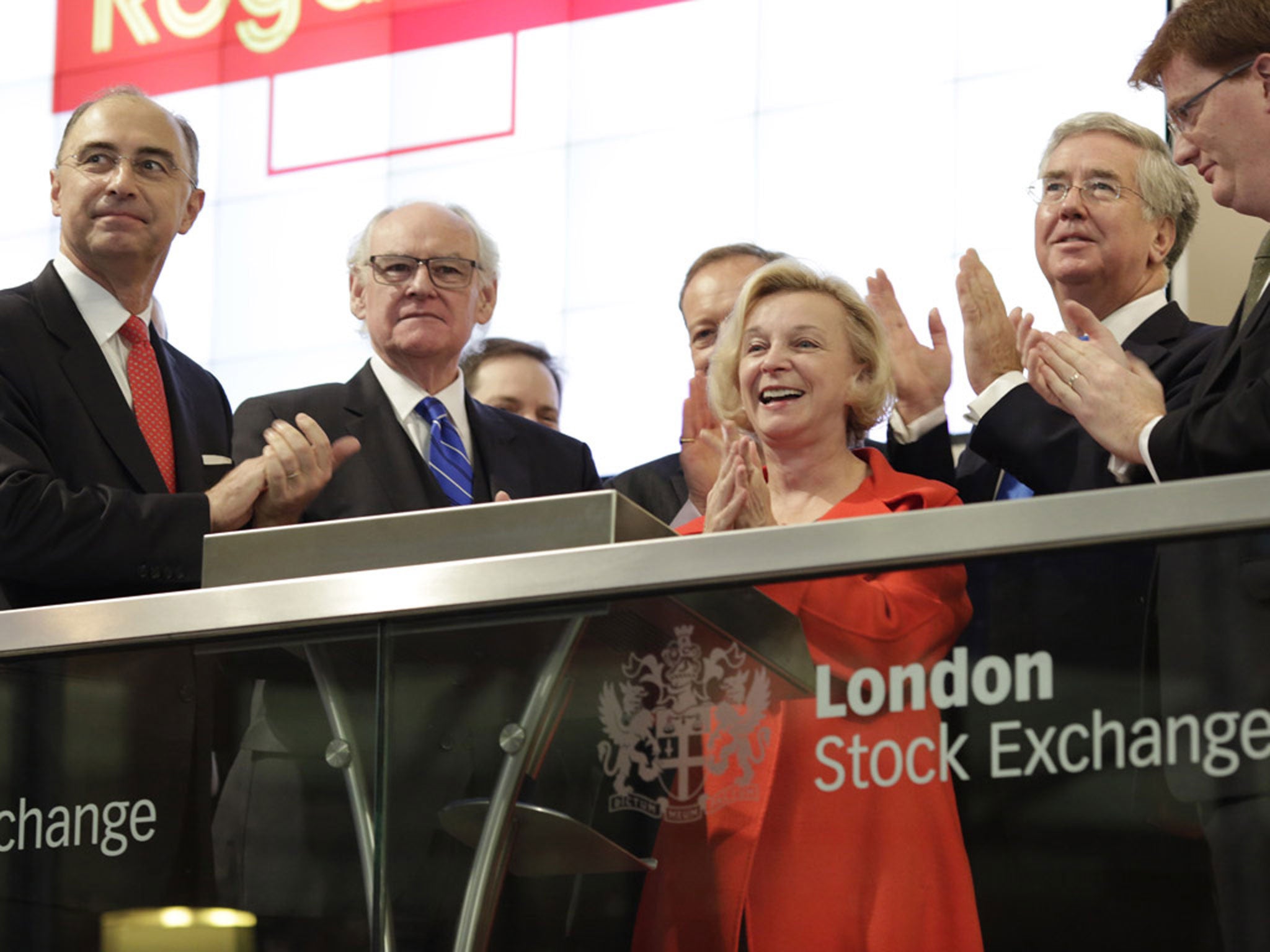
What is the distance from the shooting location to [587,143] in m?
4.75

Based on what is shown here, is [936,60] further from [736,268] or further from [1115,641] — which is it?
[1115,641]

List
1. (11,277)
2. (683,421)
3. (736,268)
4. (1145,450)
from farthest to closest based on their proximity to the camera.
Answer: (11,277)
(736,268)
(683,421)
(1145,450)

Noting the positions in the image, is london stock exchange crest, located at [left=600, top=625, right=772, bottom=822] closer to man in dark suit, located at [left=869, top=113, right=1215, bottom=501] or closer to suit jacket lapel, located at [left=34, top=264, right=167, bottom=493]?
man in dark suit, located at [left=869, top=113, right=1215, bottom=501]

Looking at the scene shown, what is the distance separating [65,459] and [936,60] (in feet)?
8.22

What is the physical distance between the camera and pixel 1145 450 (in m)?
1.96

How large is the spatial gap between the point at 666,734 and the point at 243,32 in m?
4.12

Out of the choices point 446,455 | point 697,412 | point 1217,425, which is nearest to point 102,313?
point 446,455

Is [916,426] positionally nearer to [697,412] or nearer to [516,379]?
[697,412]

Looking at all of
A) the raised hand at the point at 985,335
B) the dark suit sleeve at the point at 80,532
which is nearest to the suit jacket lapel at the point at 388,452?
the dark suit sleeve at the point at 80,532

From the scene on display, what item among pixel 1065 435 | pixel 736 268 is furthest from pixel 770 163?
pixel 1065 435

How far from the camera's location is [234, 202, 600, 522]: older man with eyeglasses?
289 centimetres

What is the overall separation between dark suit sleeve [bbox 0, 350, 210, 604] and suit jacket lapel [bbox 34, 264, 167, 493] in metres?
0.10

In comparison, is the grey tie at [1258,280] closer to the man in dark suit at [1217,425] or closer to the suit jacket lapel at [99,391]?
the man in dark suit at [1217,425]

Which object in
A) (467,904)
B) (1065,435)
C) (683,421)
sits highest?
(683,421)
